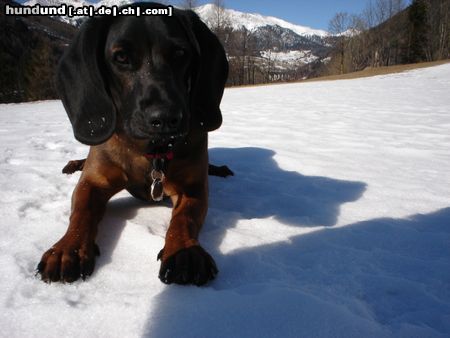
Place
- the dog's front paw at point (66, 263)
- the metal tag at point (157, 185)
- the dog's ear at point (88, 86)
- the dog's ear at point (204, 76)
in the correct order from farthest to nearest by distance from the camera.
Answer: the dog's ear at point (204, 76) → the metal tag at point (157, 185) → the dog's ear at point (88, 86) → the dog's front paw at point (66, 263)

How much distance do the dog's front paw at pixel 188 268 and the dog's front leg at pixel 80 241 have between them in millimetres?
366

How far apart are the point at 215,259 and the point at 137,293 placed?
0.45 meters

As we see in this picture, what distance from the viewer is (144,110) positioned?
1.95m

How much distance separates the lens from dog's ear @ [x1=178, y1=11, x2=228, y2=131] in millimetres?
2453

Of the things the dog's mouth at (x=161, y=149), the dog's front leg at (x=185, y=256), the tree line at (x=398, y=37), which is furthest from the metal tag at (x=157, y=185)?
the tree line at (x=398, y=37)

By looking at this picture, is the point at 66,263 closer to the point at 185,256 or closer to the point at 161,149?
the point at 185,256

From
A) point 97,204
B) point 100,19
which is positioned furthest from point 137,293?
point 100,19

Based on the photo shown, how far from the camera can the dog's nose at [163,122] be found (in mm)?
1857

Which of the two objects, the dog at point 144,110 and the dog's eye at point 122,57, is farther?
the dog's eye at point 122,57

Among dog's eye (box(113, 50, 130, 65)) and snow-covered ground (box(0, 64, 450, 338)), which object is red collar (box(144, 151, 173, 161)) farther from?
dog's eye (box(113, 50, 130, 65))

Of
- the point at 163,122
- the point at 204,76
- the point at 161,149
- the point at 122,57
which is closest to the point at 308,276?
the point at 163,122

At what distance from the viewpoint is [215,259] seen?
1812mm

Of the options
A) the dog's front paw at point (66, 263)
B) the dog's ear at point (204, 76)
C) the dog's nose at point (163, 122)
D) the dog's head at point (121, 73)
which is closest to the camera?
the dog's front paw at point (66, 263)

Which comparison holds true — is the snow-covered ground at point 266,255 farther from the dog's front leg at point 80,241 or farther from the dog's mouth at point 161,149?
the dog's mouth at point 161,149
